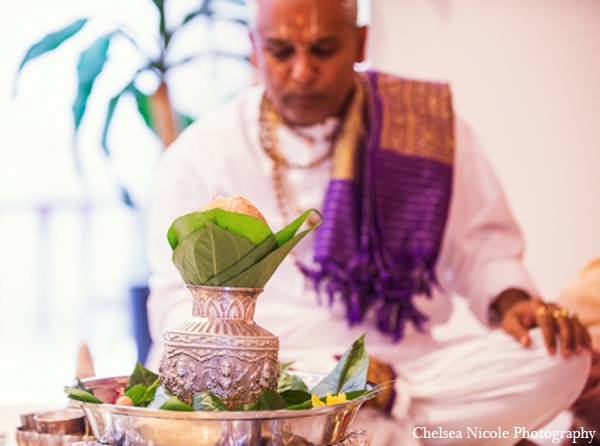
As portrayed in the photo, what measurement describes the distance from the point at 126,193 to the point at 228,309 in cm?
273

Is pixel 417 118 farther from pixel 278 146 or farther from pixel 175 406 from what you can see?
pixel 175 406

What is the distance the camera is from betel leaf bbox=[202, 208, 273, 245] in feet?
2.26

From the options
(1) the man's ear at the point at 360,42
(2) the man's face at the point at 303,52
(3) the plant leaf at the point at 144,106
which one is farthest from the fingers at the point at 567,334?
(3) the plant leaf at the point at 144,106

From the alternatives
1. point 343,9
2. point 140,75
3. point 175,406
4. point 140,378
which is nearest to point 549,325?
point 343,9

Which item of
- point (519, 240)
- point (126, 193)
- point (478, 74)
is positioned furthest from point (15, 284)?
point (519, 240)

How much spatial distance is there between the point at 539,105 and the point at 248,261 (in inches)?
125

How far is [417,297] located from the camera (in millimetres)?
2279

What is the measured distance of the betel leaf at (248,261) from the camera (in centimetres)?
70

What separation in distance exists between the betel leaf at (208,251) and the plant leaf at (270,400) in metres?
0.12

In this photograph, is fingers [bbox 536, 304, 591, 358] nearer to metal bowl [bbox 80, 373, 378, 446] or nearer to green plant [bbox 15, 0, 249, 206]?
metal bowl [bbox 80, 373, 378, 446]

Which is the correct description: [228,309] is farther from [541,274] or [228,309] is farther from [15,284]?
[15,284]

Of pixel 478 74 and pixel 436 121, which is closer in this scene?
pixel 436 121

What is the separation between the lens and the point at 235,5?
11.9ft

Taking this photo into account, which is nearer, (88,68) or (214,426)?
(214,426)
